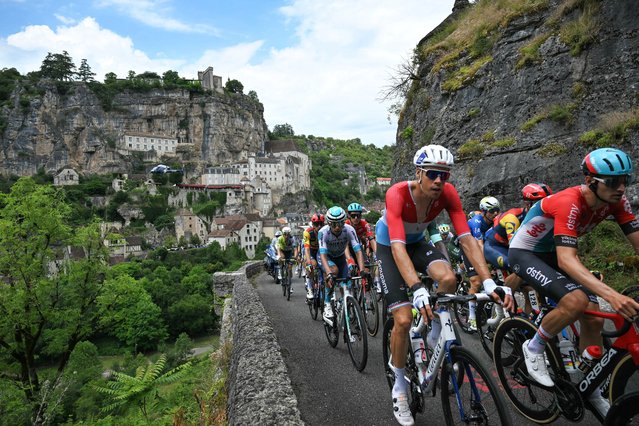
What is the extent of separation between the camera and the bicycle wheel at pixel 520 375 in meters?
3.17

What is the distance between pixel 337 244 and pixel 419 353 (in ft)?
11.1

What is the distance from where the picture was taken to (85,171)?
95438mm

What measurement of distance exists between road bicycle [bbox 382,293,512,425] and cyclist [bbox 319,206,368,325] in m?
3.03

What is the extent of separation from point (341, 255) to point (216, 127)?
10807cm

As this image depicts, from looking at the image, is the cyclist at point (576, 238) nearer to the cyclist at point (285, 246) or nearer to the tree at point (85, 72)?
the cyclist at point (285, 246)

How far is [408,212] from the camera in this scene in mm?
3727

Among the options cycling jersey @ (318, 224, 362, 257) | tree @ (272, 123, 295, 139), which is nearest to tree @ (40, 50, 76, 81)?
tree @ (272, 123, 295, 139)

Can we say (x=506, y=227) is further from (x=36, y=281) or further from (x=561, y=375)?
(x=36, y=281)

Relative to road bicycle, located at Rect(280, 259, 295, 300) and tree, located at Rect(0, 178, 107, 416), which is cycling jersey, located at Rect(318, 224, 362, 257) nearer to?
road bicycle, located at Rect(280, 259, 295, 300)

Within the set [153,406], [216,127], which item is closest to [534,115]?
[153,406]

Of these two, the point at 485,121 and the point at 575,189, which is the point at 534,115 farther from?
the point at 575,189


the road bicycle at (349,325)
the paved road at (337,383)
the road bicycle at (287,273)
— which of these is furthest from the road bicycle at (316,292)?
the road bicycle at (287,273)

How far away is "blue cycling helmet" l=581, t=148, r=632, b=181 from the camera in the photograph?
286cm

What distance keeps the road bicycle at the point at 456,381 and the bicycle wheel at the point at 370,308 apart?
327cm
